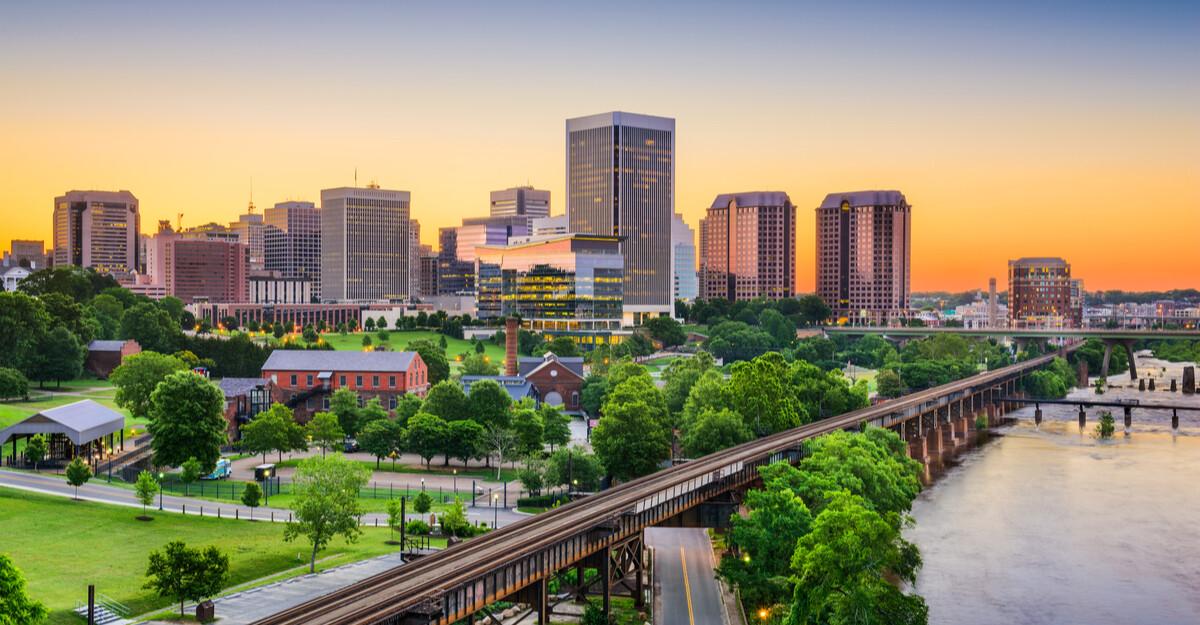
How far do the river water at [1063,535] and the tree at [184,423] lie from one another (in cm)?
5650

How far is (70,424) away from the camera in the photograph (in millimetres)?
84312

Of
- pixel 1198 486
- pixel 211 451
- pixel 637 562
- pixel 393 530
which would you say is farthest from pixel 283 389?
pixel 1198 486

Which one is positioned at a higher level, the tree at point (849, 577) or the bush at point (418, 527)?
the tree at point (849, 577)

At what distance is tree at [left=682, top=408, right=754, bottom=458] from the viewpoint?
93.7m

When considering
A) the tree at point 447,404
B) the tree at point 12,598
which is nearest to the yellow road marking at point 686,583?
the tree at point 12,598

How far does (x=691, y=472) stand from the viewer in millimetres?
72438

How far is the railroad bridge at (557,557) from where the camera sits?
4144cm

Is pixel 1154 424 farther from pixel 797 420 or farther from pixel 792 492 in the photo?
pixel 792 492

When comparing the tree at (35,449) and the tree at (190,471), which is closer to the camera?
the tree at (190,471)

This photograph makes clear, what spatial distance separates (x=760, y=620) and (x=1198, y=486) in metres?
69.5

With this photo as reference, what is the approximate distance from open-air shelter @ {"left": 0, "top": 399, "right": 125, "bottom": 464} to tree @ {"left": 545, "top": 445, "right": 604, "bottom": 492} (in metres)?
38.4

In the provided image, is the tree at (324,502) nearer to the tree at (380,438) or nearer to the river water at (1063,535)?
the river water at (1063,535)

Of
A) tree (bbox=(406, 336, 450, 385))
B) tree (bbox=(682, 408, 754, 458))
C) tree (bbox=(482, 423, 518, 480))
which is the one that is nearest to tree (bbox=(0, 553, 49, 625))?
tree (bbox=(482, 423, 518, 480))

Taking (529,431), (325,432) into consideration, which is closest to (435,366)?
(325,432)
